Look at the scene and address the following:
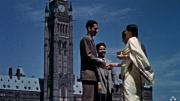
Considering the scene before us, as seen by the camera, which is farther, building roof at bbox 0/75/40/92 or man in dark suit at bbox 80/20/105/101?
building roof at bbox 0/75/40/92

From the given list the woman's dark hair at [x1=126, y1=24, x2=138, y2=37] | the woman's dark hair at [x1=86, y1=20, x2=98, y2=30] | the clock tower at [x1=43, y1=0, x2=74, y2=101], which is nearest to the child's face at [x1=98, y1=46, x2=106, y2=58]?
the woman's dark hair at [x1=86, y1=20, x2=98, y2=30]

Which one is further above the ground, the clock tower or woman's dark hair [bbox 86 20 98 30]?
the clock tower

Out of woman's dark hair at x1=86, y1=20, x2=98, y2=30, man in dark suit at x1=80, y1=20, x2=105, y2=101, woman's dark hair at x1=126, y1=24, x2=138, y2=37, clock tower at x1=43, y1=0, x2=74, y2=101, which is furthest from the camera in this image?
clock tower at x1=43, y1=0, x2=74, y2=101

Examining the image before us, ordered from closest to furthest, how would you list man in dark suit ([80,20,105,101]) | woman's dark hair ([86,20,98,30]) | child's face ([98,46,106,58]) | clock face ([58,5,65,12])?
man in dark suit ([80,20,105,101])
woman's dark hair ([86,20,98,30])
child's face ([98,46,106,58])
clock face ([58,5,65,12])

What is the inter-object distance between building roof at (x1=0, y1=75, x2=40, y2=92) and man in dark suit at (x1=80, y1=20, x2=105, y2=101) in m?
82.4

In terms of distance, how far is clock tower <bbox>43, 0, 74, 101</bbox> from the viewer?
8762 cm

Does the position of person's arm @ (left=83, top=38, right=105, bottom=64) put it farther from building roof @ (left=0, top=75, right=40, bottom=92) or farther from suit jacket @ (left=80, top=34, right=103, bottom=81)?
building roof @ (left=0, top=75, right=40, bottom=92)

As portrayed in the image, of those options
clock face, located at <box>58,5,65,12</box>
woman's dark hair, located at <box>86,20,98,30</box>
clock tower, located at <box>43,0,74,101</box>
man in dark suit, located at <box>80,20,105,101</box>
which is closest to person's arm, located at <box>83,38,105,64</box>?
man in dark suit, located at <box>80,20,105,101</box>

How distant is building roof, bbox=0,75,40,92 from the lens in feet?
290

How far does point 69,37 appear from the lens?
9231cm

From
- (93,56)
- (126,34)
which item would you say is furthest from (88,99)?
(126,34)

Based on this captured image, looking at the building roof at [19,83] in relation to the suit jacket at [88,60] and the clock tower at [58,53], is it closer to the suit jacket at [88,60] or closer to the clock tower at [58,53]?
the clock tower at [58,53]

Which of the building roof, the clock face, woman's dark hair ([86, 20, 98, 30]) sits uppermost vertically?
the clock face

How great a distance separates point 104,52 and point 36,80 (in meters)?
85.8
